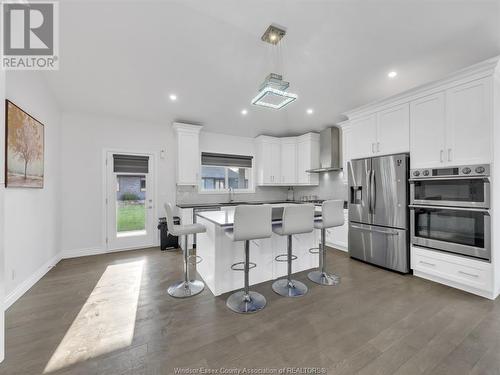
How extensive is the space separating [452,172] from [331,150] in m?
2.43

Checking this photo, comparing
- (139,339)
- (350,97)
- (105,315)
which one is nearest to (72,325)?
(105,315)

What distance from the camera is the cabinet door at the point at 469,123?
2.39 meters

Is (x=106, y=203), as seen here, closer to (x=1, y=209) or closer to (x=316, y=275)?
(x=1, y=209)

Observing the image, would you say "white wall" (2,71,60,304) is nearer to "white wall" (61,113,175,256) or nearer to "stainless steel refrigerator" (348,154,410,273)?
"white wall" (61,113,175,256)

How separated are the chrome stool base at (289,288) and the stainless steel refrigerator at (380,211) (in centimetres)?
154

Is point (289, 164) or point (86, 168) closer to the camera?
point (86, 168)

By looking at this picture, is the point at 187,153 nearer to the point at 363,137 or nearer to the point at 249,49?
the point at 249,49

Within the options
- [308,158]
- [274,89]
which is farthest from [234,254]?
[308,158]

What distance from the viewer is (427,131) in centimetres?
289

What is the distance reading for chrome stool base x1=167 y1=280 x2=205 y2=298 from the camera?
8.25ft

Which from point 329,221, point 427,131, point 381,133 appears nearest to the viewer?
point 329,221

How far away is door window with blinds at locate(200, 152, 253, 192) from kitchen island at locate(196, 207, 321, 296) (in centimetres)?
239

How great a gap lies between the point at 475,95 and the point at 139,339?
4465 mm

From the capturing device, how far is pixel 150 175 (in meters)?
4.61
